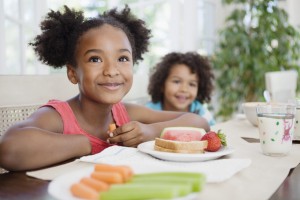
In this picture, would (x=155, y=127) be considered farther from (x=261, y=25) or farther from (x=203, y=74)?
(x=261, y=25)

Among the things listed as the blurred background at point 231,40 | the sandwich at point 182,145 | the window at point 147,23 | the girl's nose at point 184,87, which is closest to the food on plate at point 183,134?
the sandwich at point 182,145

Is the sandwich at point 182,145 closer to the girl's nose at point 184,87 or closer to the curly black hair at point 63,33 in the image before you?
the curly black hair at point 63,33

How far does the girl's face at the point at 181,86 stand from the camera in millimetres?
2393

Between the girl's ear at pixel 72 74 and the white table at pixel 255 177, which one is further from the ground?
the girl's ear at pixel 72 74

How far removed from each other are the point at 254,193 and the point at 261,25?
355 centimetres

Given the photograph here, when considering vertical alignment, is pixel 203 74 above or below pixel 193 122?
above

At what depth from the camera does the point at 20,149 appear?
0.92 m

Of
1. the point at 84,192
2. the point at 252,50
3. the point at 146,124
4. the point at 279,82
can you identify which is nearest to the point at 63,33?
the point at 146,124

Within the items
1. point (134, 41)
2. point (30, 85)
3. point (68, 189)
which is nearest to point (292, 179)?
point (68, 189)

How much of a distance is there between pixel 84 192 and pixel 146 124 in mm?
804

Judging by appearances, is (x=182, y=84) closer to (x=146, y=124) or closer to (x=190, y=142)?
(x=146, y=124)

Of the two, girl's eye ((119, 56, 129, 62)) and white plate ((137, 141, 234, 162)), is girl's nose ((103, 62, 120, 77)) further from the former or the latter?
white plate ((137, 141, 234, 162))

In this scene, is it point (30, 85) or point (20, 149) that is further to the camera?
point (30, 85)

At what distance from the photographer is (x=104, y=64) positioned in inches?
50.1
